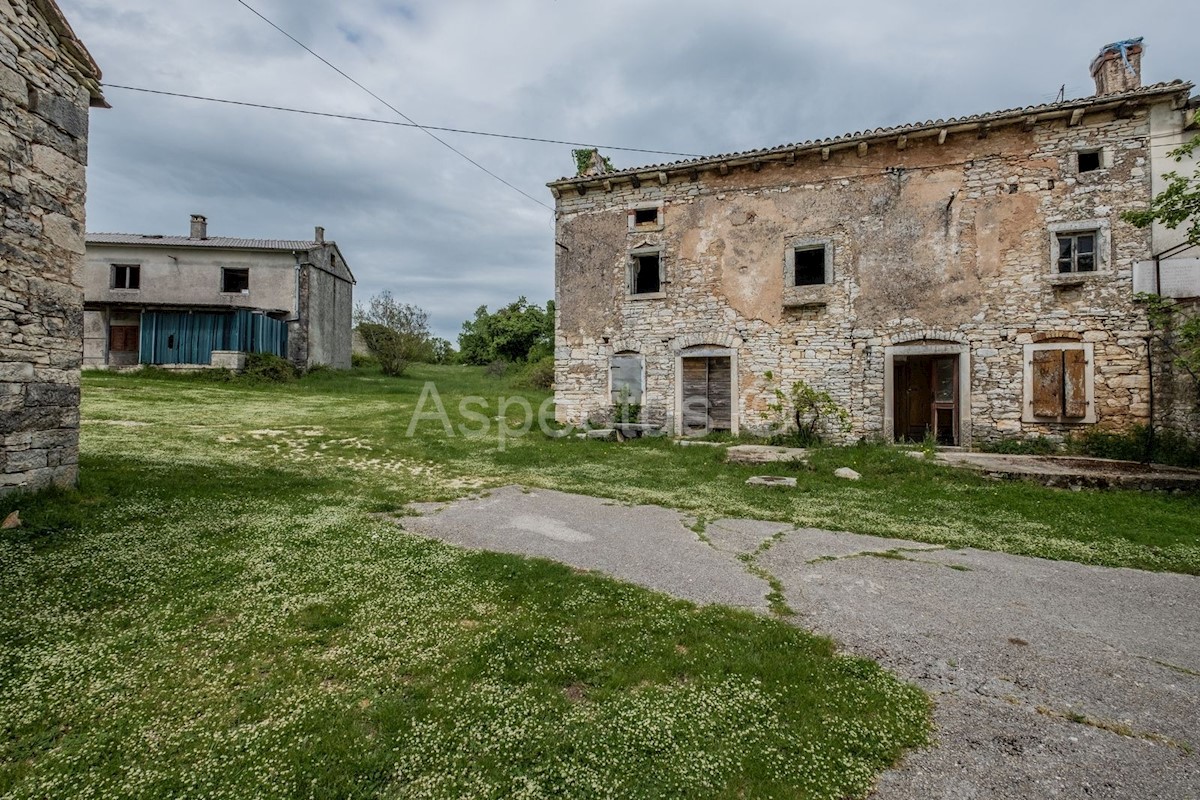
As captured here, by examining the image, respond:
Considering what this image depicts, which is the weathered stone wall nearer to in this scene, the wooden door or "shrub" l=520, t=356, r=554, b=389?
the wooden door

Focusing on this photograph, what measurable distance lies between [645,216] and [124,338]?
2223cm

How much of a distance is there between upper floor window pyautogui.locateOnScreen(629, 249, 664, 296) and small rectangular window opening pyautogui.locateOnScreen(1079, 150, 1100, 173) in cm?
863

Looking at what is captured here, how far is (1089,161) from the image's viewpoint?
32.8 feet

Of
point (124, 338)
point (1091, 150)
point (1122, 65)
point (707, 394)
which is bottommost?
point (707, 394)

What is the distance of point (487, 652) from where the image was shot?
3.04 meters

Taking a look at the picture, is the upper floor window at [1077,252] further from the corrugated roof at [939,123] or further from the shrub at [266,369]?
the shrub at [266,369]

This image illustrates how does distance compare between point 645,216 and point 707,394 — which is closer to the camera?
point 707,394

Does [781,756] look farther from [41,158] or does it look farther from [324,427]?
[324,427]

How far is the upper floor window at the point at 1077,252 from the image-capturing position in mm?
9898

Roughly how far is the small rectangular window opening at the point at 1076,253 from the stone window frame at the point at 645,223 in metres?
8.27

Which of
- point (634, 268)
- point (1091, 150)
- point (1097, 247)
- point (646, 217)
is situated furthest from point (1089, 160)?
point (634, 268)

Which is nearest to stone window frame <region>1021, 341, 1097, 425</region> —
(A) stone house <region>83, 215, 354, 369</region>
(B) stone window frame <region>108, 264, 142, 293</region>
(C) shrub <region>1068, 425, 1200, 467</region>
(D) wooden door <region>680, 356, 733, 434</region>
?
(C) shrub <region>1068, 425, 1200, 467</region>

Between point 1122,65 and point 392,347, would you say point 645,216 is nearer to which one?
point 1122,65

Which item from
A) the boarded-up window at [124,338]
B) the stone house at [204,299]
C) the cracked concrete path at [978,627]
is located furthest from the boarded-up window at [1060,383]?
the boarded-up window at [124,338]
